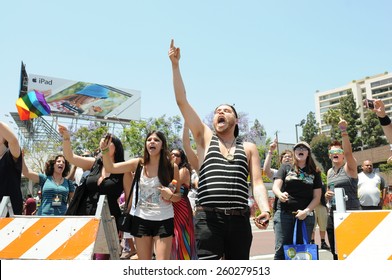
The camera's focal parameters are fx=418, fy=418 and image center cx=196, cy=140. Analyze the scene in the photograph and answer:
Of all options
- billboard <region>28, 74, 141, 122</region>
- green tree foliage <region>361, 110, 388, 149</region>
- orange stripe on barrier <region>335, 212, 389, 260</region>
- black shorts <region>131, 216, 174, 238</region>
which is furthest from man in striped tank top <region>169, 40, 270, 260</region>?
green tree foliage <region>361, 110, 388, 149</region>

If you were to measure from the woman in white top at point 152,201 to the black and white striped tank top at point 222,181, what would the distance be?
98cm

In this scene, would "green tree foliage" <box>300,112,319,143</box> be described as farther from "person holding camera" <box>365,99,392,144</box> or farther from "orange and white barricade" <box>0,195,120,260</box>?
"orange and white barricade" <box>0,195,120,260</box>

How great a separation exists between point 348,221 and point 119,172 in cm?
241

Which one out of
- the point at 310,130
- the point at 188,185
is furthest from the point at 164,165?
the point at 310,130

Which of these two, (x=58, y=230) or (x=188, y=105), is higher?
(x=188, y=105)

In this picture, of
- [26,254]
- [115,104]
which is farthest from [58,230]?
[115,104]

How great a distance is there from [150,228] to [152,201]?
0.90ft

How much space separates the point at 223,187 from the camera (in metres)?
3.30

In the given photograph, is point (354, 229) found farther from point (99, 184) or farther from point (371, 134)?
point (371, 134)

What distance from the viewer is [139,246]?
4.27m

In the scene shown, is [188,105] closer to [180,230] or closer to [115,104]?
[180,230]

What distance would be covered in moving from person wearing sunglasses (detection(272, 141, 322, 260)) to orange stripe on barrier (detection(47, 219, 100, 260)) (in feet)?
8.20

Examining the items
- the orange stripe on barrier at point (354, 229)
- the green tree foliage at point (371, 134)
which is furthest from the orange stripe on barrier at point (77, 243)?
the green tree foliage at point (371, 134)

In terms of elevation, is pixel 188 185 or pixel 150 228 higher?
pixel 188 185
